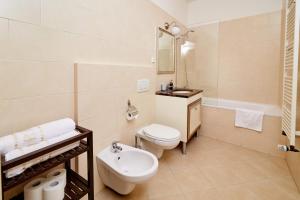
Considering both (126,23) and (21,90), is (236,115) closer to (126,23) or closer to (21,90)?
(126,23)

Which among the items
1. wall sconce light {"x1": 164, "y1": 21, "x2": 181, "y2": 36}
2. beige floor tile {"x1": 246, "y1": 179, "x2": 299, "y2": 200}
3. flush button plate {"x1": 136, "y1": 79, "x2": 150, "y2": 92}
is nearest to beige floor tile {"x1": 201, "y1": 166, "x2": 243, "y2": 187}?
beige floor tile {"x1": 246, "y1": 179, "x2": 299, "y2": 200}

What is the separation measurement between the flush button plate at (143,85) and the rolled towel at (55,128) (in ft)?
3.38

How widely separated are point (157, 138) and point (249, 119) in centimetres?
160

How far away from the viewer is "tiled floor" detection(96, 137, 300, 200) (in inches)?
64.2

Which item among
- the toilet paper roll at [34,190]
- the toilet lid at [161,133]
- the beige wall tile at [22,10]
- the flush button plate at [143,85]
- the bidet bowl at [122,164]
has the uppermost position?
the beige wall tile at [22,10]

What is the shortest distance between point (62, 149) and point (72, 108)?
0.42 m

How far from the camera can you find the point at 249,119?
2.58 metres

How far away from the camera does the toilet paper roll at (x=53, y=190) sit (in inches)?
39.9

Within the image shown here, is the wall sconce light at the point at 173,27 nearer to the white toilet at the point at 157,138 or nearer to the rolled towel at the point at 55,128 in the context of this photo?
the white toilet at the point at 157,138

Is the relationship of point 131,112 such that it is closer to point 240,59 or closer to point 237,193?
point 237,193

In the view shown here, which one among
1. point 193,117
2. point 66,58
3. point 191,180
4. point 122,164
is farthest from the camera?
point 193,117

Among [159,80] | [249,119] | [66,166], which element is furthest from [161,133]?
[249,119]

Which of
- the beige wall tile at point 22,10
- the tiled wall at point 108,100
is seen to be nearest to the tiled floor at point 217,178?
the tiled wall at point 108,100

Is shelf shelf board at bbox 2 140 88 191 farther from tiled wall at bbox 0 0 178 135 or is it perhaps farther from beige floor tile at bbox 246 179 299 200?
beige floor tile at bbox 246 179 299 200
